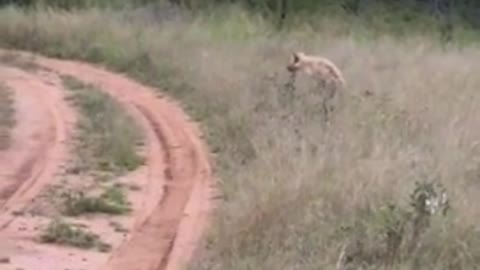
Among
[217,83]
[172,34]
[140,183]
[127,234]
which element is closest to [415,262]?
[127,234]

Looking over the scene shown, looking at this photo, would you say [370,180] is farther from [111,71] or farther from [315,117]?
[111,71]

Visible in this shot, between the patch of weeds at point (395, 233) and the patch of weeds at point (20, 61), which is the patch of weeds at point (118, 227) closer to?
the patch of weeds at point (395, 233)

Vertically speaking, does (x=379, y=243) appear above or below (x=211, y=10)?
above

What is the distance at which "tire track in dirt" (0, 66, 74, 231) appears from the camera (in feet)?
31.9

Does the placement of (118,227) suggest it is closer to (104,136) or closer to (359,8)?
(104,136)

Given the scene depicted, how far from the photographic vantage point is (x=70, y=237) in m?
8.34

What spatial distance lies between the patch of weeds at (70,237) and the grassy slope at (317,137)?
808 millimetres

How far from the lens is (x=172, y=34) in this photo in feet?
74.4

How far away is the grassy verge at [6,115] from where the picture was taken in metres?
12.5

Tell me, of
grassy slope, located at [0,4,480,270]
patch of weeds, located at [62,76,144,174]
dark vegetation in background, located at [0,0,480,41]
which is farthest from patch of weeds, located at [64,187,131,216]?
dark vegetation in background, located at [0,0,480,41]

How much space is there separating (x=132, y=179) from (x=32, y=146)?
1722 mm

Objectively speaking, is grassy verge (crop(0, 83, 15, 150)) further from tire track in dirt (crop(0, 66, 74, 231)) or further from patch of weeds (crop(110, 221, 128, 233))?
patch of weeds (crop(110, 221, 128, 233))

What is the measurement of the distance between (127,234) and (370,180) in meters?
1.63

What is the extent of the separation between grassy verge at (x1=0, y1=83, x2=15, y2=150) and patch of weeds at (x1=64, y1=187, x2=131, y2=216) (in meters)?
2.57
